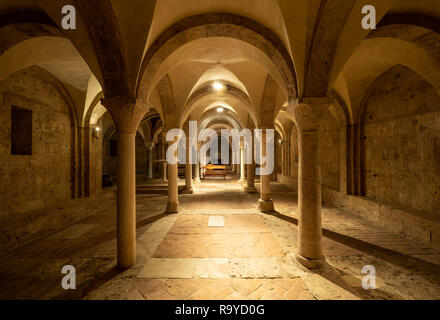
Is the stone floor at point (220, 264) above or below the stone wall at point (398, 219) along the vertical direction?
below

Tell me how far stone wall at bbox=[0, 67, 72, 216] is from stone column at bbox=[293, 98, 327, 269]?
24.5 ft

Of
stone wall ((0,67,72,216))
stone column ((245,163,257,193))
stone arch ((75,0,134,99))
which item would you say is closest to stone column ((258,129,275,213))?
stone column ((245,163,257,193))

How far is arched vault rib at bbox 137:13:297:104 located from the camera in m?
3.85

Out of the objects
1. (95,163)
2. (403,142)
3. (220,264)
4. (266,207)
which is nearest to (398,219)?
(403,142)

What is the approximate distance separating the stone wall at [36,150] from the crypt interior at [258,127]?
4 centimetres

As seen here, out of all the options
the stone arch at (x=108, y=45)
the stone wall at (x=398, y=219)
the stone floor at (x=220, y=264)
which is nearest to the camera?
the stone floor at (x=220, y=264)

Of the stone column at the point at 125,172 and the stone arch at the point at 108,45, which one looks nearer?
the stone arch at the point at 108,45

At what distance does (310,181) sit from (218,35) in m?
3.64

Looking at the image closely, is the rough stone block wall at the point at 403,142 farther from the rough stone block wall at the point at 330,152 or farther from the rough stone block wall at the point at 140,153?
the rough stone block wall at the point at 140,153

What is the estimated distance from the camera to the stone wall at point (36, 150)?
5480mm

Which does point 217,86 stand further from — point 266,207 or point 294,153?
point 294,153

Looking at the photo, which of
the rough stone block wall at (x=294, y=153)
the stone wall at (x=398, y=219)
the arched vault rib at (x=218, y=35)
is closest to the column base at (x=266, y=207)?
the stone wall at (x=398, y=219)

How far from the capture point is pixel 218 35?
14.6ft

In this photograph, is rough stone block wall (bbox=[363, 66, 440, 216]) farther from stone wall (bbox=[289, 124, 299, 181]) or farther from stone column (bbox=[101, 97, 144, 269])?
stone column (bbox=[101, 97, 144, 269])
